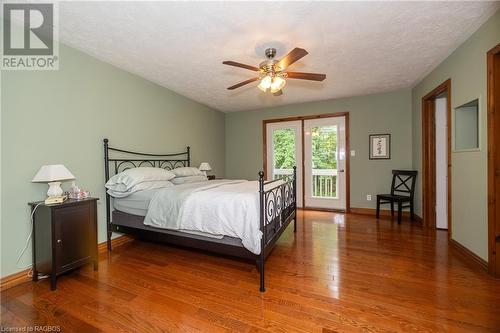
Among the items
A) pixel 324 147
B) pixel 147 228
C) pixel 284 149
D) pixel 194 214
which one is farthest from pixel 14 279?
pixel 324 147

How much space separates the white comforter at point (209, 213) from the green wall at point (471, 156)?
236cm

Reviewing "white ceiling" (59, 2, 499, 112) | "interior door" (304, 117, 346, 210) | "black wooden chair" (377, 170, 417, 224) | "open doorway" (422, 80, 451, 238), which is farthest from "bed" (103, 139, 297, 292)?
"open doorway" (422, 80, 451, 238)

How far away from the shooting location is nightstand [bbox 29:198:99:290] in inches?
82.2

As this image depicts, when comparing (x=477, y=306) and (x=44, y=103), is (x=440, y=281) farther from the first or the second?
(x=44, y=103)

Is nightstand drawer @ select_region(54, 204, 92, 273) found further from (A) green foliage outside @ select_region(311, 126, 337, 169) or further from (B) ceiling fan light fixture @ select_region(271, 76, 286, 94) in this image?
(A) green foliage outside @ select_region(311, 126, 337, 169)

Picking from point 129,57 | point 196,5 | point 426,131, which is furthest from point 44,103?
point 426,131

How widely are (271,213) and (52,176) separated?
2.16 meters

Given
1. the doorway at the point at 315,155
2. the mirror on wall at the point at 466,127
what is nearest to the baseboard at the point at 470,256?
the mirror on wall at the point at 466,127

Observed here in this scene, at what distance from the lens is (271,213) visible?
247cm

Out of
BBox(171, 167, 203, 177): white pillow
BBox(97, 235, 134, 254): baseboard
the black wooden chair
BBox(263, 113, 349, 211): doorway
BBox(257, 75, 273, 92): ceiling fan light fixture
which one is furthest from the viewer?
BBox(263, 113, 349, 211): doorway

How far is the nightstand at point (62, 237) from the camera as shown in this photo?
2.09 m

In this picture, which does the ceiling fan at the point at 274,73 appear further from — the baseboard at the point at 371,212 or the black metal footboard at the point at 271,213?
the baseboard at the point at 371,212

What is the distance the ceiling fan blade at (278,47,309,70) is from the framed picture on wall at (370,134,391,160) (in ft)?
10.8

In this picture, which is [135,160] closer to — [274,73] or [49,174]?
[49,174]
